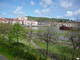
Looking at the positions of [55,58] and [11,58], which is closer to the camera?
[11,58]

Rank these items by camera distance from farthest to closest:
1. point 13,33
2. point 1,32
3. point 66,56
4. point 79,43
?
point 1,32
point 13,33
point 66,56
point 79,43

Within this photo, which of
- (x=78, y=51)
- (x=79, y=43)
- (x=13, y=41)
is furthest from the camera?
(x=13, y=41)

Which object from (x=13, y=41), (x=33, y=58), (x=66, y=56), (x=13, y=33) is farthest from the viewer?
(x=13, y=41)

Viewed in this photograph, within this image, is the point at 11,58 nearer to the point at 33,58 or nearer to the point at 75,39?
the point at 33,58

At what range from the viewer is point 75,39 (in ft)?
60.2

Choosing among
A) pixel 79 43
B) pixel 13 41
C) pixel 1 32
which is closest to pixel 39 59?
pixel 79 43

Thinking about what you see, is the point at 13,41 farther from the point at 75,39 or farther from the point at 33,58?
the point at 75,39

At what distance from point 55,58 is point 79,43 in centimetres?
578

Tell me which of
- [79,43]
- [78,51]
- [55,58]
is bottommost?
[55,58]

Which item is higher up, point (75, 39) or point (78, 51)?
point (75, 39)

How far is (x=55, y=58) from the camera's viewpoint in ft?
69.5

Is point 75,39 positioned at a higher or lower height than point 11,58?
higher

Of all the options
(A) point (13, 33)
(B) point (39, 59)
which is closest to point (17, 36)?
(A) point (13, 33)

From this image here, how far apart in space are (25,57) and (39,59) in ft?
7.40
